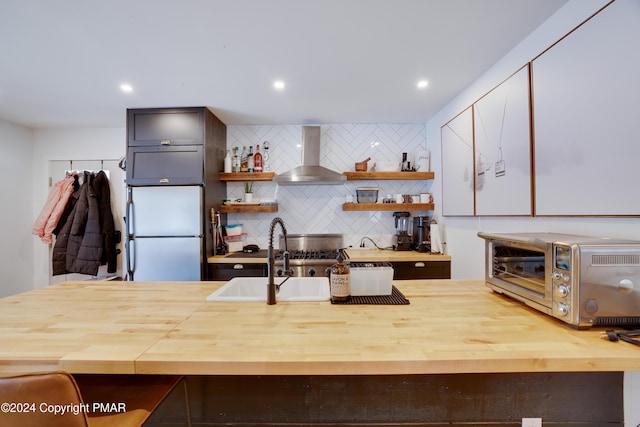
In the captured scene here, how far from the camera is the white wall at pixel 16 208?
311 centimetres

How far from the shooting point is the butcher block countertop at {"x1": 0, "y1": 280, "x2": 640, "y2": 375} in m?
0.74

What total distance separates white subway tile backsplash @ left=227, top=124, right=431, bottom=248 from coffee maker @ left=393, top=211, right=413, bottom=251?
10cm

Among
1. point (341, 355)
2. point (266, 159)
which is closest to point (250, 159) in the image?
point (266, 159)

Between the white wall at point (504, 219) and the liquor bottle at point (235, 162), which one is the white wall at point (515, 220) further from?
the liquor bottle at point (235, 162)

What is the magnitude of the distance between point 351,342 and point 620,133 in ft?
4.97

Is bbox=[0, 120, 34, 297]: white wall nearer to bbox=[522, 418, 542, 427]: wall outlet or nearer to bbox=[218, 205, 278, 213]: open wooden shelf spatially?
bbox=[218, 205, 278, 213]: open wooden shelf

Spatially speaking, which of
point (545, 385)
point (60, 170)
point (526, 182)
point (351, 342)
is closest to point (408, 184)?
point (526, 182)

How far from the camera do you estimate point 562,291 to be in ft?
3.03

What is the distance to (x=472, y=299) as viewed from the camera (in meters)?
1.24

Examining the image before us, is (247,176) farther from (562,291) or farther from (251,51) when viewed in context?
(562,291)

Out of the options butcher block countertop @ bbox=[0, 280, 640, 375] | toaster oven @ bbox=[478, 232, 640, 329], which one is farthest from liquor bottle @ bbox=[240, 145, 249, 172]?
toaster oven @ bbox=[478, 232, 640, 329]

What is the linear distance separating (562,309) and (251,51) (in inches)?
88.1

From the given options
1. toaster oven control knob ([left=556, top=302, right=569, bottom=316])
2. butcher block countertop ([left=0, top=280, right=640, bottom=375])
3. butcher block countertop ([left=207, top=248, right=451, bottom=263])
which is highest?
toaster oven control knob ([left=556, top=302, right=569, bottom=316])

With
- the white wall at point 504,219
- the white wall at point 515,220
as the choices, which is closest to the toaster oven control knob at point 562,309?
the white wall at point 515,220
